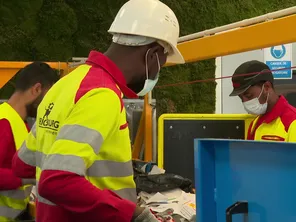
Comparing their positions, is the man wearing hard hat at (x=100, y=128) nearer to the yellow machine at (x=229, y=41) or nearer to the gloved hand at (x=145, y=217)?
the gloved hand at (x=145, y=217)

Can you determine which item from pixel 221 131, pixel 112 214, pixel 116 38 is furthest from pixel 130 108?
pixel 112 214

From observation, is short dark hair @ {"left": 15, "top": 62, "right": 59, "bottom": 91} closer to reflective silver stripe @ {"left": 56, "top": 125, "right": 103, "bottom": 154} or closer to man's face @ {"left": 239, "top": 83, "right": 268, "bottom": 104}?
man's face @ {"left": 239, "top": 83, "right": 268, "bottom": 104}

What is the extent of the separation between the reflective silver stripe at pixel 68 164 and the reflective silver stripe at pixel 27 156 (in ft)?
1.67

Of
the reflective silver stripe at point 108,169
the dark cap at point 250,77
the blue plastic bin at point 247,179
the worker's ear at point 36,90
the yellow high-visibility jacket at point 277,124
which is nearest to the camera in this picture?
the blue plastic bin at point 247,179

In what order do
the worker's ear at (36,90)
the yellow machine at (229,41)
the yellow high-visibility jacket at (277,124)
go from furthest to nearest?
1. the yellow high-visibility jacket at (277,124)
2. the worker's ear at (36,90)
3. the yellow machine at (229,41)

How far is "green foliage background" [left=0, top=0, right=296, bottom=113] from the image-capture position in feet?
30.3

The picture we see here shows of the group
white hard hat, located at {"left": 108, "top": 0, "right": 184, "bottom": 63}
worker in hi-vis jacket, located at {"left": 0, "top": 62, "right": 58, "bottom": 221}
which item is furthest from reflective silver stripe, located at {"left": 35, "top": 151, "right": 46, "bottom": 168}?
worker in hi-vis jacket, located at {"left": 0, "top": 62, "right": 58, "bottom": 221}

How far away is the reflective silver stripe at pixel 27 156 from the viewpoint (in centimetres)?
207

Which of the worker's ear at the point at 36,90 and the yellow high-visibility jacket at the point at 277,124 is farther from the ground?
the worker's ear at the point at 36,90

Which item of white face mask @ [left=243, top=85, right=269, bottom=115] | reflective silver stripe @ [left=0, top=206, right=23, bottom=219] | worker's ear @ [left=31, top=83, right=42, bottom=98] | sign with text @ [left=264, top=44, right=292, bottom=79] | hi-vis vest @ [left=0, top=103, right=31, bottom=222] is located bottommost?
reflective silver stripe @ [left=0, top=206, right=23, bottom=219]

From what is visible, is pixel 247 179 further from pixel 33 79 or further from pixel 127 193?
pixel 33 79

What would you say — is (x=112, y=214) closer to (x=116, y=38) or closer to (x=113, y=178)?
(x=113, y=178)

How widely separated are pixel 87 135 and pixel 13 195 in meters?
1.52

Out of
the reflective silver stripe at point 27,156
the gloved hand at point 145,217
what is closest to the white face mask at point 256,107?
the reflective silver stripe at point 27,156
